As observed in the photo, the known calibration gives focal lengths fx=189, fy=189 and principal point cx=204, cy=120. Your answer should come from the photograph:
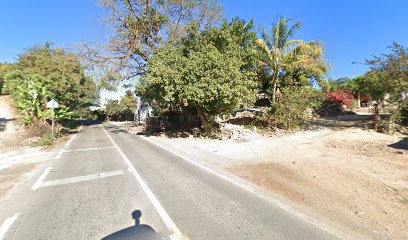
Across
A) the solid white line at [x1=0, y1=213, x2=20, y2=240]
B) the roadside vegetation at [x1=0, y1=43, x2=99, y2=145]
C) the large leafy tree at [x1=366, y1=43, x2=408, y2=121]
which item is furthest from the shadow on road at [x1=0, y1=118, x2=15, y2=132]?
the large leafy tree at [x1=366, y1=43, x2=408, y2=121]

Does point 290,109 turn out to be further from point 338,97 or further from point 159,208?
point 338,97

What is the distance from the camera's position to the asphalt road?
3.27 m

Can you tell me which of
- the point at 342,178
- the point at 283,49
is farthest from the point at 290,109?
the point at 342,178

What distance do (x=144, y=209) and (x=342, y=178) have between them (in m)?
5.95

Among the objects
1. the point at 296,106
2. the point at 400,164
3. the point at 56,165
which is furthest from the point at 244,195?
the point at 296,106

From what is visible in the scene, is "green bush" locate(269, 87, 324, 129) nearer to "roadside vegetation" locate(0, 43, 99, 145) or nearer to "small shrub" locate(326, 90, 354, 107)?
"small shrub" locate(326, 90, 354, 107)

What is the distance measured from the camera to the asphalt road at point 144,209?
3.27 m

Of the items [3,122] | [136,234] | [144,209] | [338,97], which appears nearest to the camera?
[136,234]

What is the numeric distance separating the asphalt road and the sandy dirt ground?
0.84 metres

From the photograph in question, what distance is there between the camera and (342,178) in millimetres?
5945

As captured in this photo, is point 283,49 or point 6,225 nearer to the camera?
point 6,225

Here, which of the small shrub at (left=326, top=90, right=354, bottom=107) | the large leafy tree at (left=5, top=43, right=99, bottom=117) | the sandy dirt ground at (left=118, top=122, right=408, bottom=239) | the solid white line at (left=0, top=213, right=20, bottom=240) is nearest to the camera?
the solid white line at (left=0, top=213, right=20, bottom=240)

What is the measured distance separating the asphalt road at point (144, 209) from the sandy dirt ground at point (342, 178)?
84 cm

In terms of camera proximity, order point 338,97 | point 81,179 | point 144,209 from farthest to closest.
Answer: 1. point 338,97
2. point 81,179
3. point 144,209
